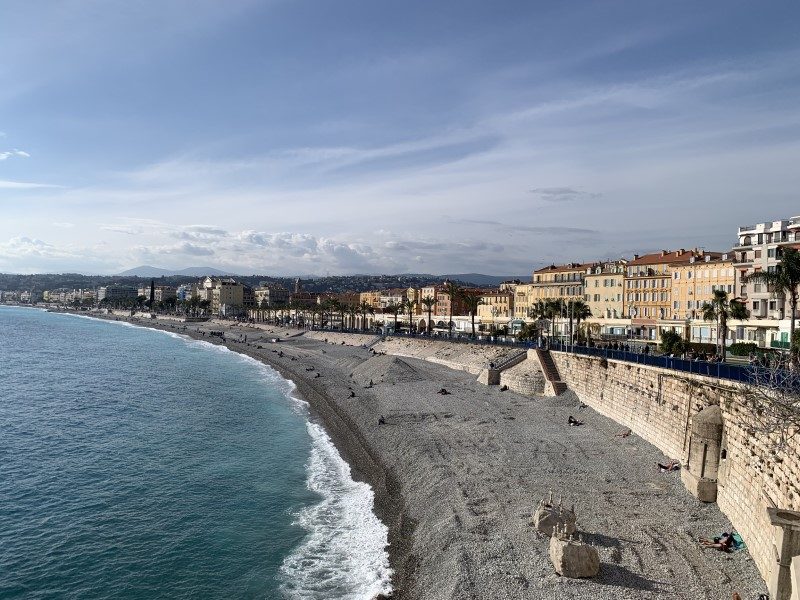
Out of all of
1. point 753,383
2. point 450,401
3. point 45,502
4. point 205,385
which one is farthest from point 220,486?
point 205,385

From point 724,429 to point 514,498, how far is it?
8.85 meters

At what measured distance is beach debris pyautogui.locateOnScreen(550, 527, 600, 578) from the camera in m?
18.1

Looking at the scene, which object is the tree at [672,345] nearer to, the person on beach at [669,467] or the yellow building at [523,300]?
the person on beach at [669,467]

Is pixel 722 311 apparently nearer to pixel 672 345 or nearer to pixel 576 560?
pixel 672 345

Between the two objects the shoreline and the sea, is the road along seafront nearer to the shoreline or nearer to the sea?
the shoreline

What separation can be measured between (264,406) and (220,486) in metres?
22.6

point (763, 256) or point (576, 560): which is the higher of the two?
point (763, 256)

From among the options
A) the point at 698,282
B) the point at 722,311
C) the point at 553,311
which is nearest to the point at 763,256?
the point at 698,282

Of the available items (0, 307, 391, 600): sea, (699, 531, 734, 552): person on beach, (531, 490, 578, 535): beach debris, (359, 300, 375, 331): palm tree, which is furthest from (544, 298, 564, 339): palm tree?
(359, 300, 375, 331): palm tree

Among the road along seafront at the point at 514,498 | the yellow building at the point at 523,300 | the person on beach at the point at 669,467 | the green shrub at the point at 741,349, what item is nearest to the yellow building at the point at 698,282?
the green shrub at the point at 741,349

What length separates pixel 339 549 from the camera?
2241cm

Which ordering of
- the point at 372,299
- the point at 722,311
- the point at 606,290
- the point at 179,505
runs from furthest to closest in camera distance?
the point at 372,299 < the point at 606,290 < the point at 722,311 < the point at 179,505

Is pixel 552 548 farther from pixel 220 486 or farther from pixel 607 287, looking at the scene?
pixel 607 287

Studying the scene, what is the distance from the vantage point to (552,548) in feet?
62.7
